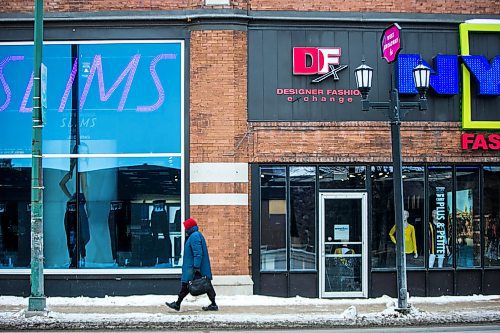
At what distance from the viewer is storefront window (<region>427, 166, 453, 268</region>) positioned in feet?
57.0

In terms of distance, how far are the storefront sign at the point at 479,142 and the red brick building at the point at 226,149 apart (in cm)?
9

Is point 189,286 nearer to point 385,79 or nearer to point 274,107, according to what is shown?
point 274,107

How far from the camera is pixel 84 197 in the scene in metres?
17.0

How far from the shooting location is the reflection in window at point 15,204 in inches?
671

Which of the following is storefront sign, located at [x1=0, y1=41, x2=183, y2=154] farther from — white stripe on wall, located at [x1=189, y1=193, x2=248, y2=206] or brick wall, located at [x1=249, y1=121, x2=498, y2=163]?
brick wall, located at [x1=249, y1=121, x2=498, y2=163]

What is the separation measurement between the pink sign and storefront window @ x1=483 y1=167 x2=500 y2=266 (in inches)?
155

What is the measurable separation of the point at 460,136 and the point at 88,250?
873 cm

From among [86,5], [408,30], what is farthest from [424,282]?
[86,5]

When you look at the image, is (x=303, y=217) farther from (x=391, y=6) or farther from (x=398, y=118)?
(x=391, y=6)

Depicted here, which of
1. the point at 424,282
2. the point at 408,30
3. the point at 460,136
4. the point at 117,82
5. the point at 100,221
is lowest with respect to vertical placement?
the point at 424,282

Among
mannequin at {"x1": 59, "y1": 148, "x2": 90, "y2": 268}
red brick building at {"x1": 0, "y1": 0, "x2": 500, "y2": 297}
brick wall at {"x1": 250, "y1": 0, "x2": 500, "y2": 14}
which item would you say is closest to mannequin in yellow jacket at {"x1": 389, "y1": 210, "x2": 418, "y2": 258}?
red brick building at {"x1": 0, "y1": 0, "x2": 500, "y2": 297}

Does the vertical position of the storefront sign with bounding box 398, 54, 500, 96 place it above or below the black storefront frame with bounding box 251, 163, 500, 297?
above

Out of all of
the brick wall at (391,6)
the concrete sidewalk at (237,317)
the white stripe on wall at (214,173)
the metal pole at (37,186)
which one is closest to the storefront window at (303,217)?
the white stripe on wall at (214,173)

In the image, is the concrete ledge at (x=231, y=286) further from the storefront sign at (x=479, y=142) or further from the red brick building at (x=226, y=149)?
the storefront sign at (x=479, y=142)
